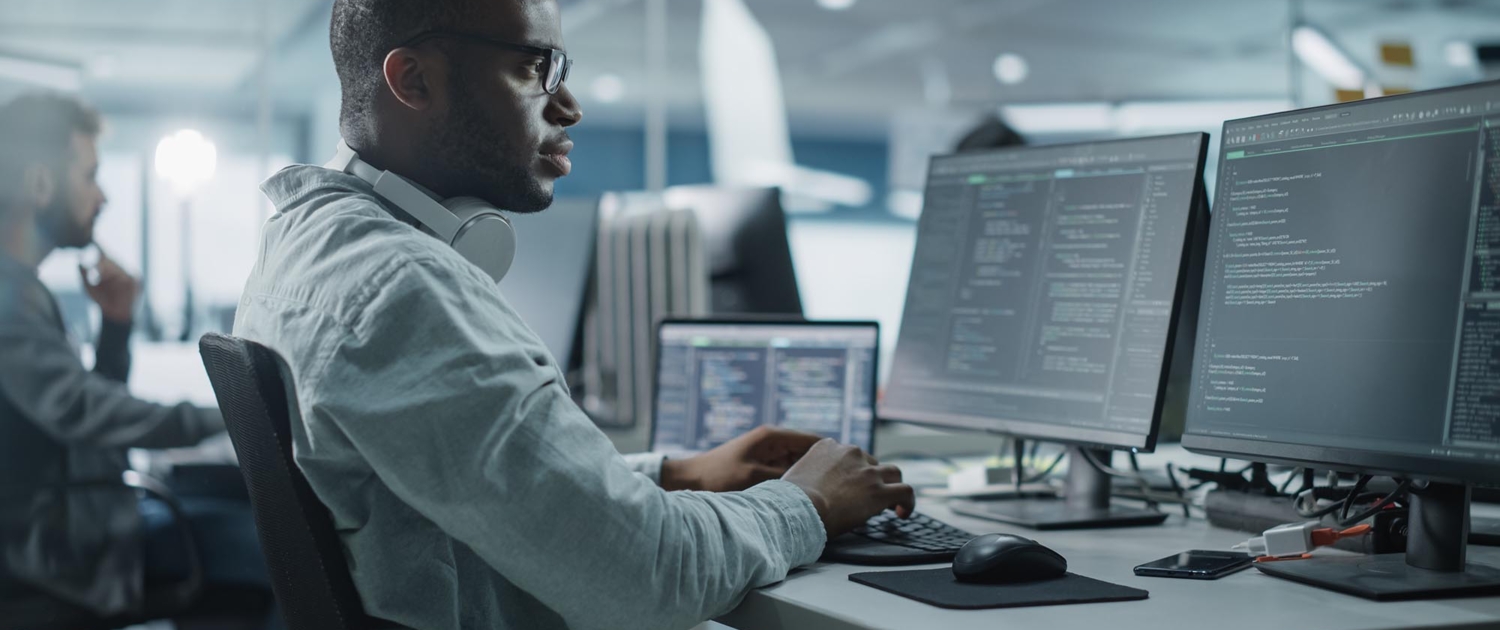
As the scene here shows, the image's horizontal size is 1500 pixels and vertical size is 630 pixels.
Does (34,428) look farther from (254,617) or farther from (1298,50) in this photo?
(1298,50)

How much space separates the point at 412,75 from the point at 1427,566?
1.00 metres

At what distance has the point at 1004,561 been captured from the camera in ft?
3.51

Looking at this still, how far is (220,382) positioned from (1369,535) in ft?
3.52

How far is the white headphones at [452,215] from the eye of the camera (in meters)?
1.13

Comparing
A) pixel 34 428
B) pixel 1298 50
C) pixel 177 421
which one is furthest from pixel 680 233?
pixel 1298 50

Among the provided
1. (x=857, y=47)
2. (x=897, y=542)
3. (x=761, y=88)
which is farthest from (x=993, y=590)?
(x=857, y=47)

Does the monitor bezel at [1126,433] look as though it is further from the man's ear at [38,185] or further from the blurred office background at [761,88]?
the man's ear at [38,185]

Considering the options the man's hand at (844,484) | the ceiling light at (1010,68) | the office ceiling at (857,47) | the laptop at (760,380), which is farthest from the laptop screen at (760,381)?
the ceiling light at (1010,68)

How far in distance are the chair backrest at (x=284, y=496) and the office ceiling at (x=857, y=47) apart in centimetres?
246

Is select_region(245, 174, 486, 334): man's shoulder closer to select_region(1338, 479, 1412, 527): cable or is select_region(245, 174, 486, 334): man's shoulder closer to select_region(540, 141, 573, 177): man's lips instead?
select_region(540, 141, 573, 177): man's lips

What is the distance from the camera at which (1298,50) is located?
5.55 meters

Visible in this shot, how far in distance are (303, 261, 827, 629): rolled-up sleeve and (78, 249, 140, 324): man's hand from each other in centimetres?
233

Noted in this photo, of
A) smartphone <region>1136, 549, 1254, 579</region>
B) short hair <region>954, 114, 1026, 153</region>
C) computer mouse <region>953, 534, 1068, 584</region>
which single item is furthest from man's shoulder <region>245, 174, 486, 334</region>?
short hair <region>954, 114, 1026, 153</region>

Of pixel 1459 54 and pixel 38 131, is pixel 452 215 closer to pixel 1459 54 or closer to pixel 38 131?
pixel 38 131
